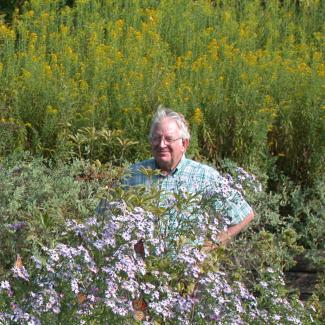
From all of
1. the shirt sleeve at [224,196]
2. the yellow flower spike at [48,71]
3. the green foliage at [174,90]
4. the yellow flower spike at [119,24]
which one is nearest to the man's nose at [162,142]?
the shirt sleeve at [224,196]

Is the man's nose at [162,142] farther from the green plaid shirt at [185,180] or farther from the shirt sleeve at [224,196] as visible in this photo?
the shirt sleeve at [224,196]

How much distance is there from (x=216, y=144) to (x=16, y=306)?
131 inches

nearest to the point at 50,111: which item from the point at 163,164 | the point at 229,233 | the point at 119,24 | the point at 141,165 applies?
the point at 141,165

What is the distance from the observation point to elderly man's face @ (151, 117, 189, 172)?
18.5 ft

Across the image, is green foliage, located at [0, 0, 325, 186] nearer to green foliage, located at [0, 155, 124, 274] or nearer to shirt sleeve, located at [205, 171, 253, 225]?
green foliage, located at [0, 155, 124, 274]

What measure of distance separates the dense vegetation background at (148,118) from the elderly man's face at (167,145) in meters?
0.34

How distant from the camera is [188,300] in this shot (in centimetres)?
421

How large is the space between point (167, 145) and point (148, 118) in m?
1.42

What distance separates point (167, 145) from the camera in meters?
5.65

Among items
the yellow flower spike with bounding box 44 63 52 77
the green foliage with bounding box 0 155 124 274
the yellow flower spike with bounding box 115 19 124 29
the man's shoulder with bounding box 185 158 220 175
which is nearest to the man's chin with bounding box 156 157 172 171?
the man's shoulder with bounding box 185 158 220 175

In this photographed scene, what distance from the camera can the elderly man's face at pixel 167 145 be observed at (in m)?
5.65

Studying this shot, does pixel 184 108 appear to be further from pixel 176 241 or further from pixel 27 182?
pixel 176 241

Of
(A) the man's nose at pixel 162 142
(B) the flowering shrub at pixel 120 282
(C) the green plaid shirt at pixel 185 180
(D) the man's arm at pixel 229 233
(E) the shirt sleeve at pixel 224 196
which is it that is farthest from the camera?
(A) the man's nose at pixel 162 142

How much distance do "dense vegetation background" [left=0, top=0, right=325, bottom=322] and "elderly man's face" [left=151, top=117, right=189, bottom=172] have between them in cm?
Answer: 34
